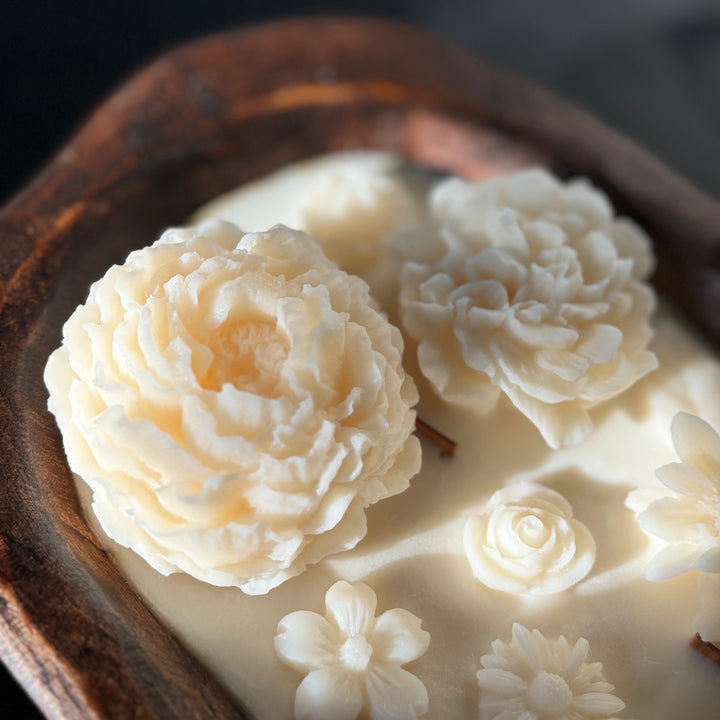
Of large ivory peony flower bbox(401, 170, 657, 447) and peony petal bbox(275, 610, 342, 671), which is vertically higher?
large ivory peony flower bbox(401, 170, 657, 447)

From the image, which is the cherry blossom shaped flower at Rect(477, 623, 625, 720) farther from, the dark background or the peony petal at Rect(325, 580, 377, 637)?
the dark background

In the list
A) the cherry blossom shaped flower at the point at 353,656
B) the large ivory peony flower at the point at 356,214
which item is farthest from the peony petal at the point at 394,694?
the large ivory peony flower at the point at 356,214

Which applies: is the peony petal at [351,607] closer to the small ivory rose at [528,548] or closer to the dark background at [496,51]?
the small ivory rose at [528,548]

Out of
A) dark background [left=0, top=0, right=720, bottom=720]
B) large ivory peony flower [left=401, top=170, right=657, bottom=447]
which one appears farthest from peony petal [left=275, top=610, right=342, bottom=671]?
dark background [left=0, top=0, right=720, bottom=720]

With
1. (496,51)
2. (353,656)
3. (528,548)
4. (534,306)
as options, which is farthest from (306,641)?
(496,51)

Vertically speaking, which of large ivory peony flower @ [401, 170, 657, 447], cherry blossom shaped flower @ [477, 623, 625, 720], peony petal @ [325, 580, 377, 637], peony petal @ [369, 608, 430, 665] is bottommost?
cherry blossom shaped flower @ [477, 623, 625, 720]

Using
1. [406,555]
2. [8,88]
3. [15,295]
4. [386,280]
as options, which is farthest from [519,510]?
[8,88]
